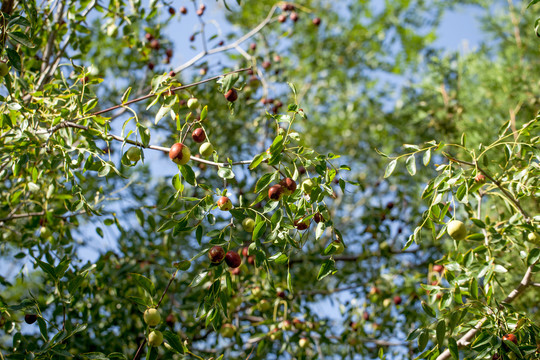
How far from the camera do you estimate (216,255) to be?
160cm

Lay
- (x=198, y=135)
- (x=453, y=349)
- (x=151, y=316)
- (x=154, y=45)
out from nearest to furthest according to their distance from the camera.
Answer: (x=453, y=349) → (x=151, y=316) → (x=198, y=135) → (x=154, y=45)

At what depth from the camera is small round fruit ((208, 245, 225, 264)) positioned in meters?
1.60

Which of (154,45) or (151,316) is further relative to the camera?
(154,45)

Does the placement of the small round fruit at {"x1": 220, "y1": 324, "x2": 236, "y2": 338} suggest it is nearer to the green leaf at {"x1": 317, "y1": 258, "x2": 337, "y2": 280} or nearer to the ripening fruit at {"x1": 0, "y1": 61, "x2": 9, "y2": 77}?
the green leaf at {"x1": 317, "y1": 258, "x2": 337, "y2": 280}

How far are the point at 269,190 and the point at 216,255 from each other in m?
0.29

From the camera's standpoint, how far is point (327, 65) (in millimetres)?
5684

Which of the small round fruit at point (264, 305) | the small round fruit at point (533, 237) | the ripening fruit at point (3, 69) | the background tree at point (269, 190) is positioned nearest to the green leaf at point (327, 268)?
the background tree at point (269, 190)

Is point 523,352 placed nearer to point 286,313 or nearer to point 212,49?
point 286,313

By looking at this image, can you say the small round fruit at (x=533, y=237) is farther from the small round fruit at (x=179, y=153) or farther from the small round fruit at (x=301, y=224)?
the small round fruit at (x=179, y=153)

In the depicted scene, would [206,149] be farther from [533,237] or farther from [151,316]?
[533,237]

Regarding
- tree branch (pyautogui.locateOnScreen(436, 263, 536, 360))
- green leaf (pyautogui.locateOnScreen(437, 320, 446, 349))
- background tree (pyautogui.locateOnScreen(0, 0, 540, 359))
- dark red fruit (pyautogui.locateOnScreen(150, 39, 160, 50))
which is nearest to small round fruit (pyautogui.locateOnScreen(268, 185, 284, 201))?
background tree (pyautogui.locateOnScreen(0, 0, 540, 359))

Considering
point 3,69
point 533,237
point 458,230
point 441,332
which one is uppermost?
point 3,69

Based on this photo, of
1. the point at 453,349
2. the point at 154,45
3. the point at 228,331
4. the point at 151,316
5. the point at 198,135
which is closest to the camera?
the point at 453,349

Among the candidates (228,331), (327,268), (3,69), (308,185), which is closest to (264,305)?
(228,331)
